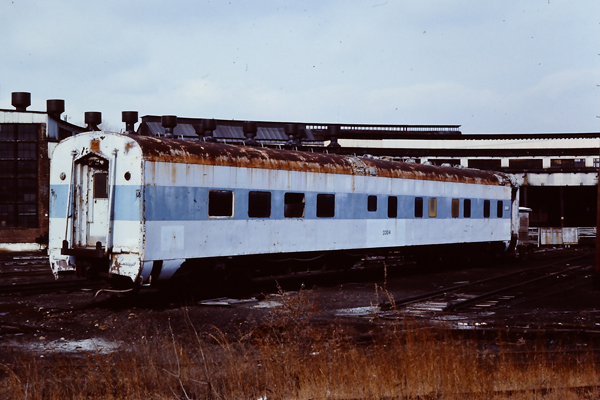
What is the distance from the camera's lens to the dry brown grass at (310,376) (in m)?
6.86

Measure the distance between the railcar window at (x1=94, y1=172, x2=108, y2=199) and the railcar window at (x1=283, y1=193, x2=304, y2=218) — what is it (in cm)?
418

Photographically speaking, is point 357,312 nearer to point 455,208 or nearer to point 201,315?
point 201,315

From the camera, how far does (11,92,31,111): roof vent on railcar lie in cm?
2922

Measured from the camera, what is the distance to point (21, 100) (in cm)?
2931

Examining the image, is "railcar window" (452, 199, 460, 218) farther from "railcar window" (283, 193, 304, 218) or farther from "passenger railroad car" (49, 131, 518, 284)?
"railcar window" (283, 193, 304, 218)

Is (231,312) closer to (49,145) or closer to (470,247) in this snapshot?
(470,247)

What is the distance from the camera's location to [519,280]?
763 inches

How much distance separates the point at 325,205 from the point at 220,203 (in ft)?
11.3

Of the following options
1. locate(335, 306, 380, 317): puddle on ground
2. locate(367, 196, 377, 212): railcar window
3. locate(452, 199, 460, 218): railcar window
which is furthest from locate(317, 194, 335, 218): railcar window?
locate(452, 199, 460, 218): railcar window

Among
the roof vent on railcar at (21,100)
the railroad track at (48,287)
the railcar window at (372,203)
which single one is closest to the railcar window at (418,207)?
the railcar window at (372,203)

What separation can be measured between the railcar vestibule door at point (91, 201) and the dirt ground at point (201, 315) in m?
1.41

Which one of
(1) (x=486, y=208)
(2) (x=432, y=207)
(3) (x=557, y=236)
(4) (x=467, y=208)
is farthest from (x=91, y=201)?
(3) (x=557, y=236)

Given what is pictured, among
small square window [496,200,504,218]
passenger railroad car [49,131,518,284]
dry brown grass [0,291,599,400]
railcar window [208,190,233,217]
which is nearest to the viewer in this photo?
dry brown grass [0,291,599,400]

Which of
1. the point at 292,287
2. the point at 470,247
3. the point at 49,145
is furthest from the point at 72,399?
the point at 49,145
